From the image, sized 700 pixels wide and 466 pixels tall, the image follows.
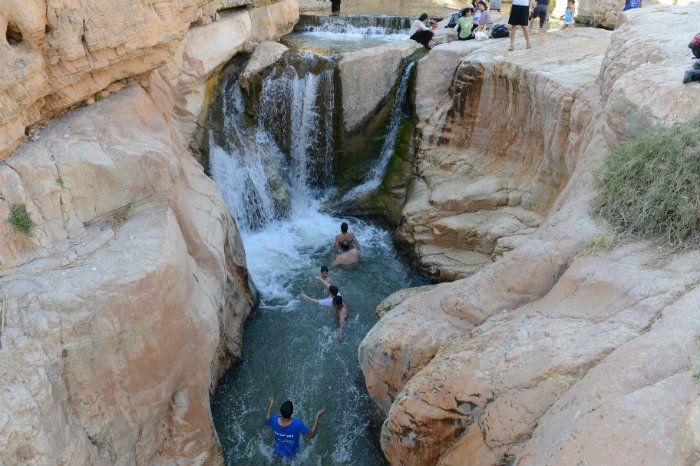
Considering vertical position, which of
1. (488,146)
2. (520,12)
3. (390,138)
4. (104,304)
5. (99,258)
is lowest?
(390,138)

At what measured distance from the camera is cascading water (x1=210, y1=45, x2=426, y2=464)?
576cm

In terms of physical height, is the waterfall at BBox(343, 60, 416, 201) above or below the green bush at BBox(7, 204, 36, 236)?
below

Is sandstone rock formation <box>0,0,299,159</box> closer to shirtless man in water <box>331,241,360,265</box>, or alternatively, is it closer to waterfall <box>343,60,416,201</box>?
shirtless man in water <box>331,241,360,265</box>

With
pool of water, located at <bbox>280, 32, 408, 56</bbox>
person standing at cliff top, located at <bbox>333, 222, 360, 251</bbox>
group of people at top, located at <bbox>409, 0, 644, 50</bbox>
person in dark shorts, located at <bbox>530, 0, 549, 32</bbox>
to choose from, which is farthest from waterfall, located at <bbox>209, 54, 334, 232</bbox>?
person in dark shorts, located at <bbox>530, 0, 549, 32</bbox>

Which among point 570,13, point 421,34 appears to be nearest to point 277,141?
point 421,34

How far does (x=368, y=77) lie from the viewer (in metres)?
9.48

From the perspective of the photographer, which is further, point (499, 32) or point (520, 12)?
point (499, 32)

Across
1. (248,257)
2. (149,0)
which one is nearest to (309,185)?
(248,257)

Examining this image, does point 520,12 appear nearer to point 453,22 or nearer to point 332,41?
point 453,22

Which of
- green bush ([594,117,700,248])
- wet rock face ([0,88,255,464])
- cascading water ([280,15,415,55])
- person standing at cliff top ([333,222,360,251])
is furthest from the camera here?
cascading water ([280,15,415,55])

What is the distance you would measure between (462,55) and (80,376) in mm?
7379

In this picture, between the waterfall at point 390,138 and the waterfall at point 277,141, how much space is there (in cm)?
77

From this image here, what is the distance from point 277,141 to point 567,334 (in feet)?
24.1

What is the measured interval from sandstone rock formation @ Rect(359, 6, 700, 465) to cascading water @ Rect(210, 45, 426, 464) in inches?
46.4
